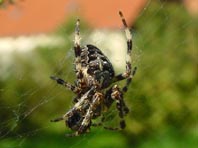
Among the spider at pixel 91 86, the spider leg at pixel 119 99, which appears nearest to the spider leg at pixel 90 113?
the spider at pixel 91 86

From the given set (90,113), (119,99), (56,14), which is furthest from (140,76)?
(90,113)

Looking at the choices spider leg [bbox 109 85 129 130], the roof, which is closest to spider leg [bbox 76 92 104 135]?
spider leg [bbox 109 85 129 130]

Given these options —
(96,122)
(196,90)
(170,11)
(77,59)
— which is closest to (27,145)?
(196,90)

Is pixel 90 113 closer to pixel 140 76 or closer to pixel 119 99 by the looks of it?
pixel 119 99

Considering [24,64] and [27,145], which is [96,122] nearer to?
[27,145]

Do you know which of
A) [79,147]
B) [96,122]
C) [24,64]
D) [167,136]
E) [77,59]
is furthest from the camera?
[24,64]

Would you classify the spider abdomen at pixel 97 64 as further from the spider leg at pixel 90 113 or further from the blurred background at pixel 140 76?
the blurred background at pixel 140 76
